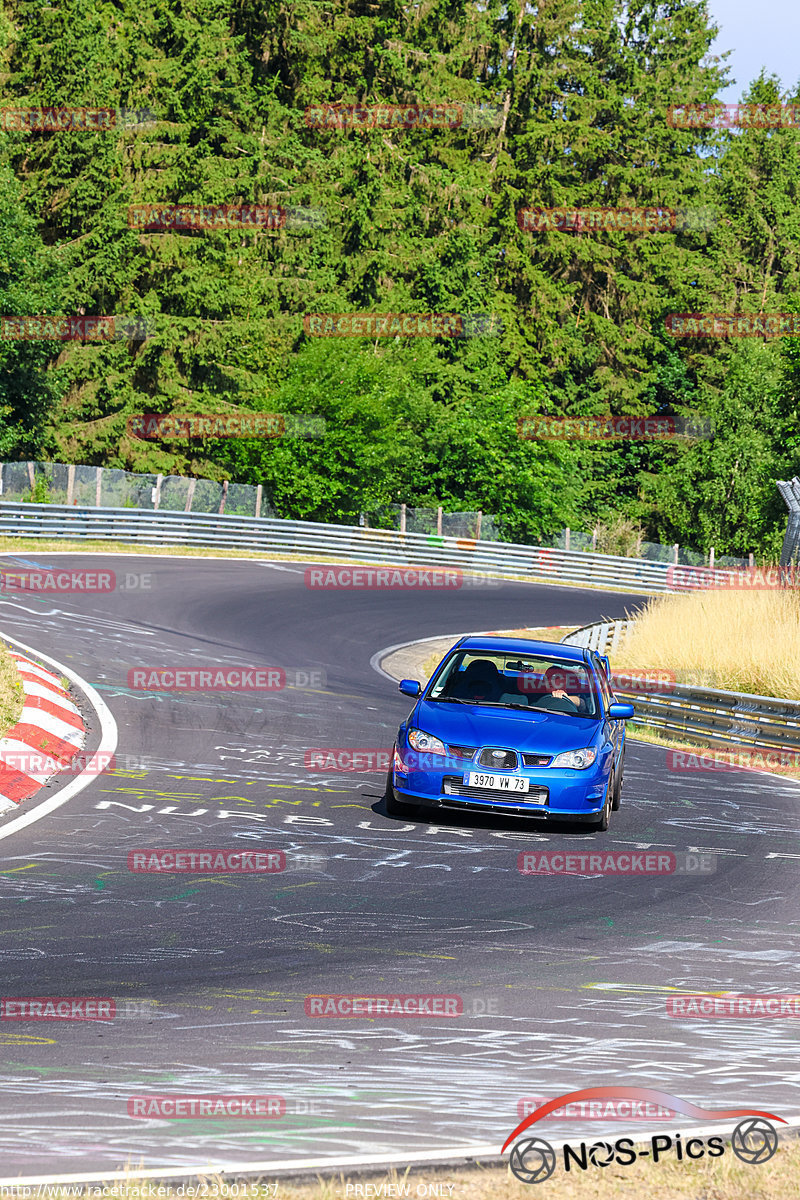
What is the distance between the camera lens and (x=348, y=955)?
722 centimetres

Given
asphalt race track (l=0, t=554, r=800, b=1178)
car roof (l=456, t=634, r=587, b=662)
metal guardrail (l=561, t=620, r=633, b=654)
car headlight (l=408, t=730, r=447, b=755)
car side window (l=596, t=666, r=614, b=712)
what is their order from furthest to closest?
metal guardrail (l=561, t=620, r=633, b=654) < car roof (l=456, t=634, r=587, b=662) < car side window (l=596, t=666, r=614, b=712) < car headlight (l=408, t=730, r=447, b=755) < asphalt race track (l=0, t=554, r=800, b=1178)

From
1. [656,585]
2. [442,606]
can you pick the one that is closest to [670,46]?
[656,585]

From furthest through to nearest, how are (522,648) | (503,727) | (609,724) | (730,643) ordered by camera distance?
1. (730,643)
2. (522,648)
3. (609,724)
4. (503,727)

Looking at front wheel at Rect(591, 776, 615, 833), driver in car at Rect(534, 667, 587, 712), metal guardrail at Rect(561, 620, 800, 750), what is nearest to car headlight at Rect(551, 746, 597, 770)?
front wheel at Rect(591, 776, 615, 833)

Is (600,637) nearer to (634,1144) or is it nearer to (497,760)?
(497,760)

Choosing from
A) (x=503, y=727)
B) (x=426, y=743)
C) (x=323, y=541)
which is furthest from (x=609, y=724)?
(x=323, y=541)

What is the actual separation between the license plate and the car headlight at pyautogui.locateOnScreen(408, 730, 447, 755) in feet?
0.93

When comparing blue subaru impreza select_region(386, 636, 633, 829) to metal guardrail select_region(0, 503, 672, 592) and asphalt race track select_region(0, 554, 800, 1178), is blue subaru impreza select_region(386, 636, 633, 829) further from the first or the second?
metal guardrail select_region(0, 503, 672, 592)

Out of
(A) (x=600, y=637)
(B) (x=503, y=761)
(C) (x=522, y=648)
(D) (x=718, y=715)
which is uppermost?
(C) (x=522, y=648)

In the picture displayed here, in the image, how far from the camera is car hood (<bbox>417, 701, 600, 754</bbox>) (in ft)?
36.9

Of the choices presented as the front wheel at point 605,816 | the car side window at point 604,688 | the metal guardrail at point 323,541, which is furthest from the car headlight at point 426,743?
the metal guardrail at point 323,541

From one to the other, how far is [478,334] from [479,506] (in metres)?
11.3

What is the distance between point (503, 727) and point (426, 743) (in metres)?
0.63

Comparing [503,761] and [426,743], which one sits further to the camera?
[426,743]
